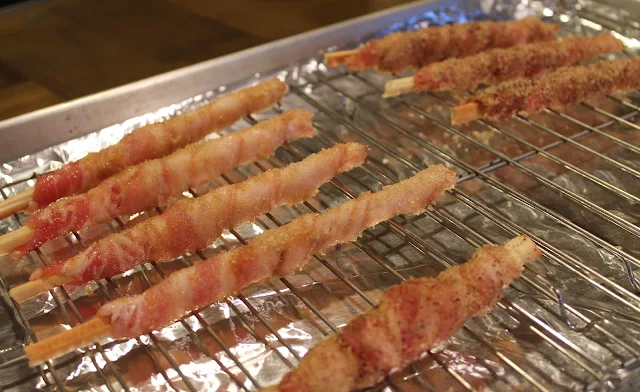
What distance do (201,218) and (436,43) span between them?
1596 millimetres

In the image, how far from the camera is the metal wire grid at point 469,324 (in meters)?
1.83

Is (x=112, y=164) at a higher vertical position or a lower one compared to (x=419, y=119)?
higher

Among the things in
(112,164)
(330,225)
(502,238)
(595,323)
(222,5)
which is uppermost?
(222,5)

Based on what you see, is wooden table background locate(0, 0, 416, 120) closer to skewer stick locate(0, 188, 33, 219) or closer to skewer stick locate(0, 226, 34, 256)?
skewer stick locate(0, 188, 33, 219)

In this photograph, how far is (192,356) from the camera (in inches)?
75.2

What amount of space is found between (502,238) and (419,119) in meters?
0.84

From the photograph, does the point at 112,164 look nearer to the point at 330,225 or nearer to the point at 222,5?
the point at 330,225

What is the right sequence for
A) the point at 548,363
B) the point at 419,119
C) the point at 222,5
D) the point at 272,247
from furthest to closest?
the point at 222,5 → the point at 419,119 → the point at 272,247 → the point at 548,363

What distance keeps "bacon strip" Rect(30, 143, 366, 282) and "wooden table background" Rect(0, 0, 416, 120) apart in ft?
4.62

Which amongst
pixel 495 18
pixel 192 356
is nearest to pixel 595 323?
pixel 192 356

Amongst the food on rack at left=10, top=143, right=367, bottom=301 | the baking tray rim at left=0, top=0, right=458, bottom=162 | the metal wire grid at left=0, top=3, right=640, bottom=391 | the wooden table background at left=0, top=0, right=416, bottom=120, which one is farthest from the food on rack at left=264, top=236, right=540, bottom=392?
the wooden table background at left=0, top=0, right=416, bottom=120

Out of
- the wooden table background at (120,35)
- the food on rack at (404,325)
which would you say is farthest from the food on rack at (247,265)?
the wooden table background at (120,35)

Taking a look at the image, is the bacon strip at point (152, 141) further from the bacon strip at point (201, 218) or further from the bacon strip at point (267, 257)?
the bacon strip at point (267, 257)

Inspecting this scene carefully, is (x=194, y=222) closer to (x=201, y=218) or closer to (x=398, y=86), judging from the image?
(x=201, y=218)
